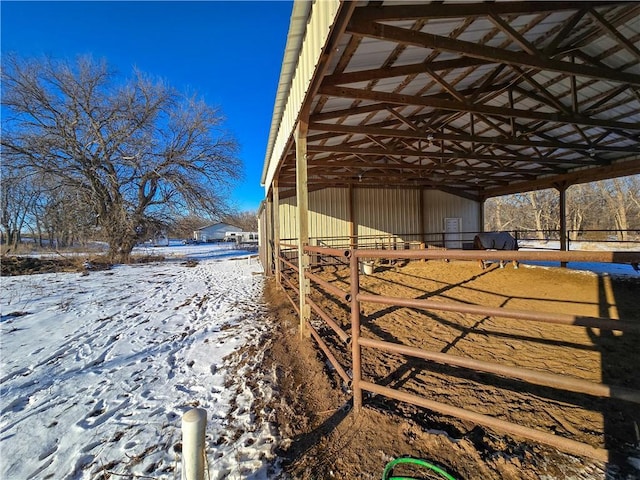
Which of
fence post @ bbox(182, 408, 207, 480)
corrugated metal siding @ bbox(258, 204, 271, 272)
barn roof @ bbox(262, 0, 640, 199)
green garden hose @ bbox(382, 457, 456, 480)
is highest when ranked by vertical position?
barn roof @ bbox(262, 0, 640, 199)

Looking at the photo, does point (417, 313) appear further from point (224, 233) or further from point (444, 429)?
point (224, 233)

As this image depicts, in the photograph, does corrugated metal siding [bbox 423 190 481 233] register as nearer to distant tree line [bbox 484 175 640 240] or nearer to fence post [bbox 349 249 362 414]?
fence post [bbox 349 249 362 414]

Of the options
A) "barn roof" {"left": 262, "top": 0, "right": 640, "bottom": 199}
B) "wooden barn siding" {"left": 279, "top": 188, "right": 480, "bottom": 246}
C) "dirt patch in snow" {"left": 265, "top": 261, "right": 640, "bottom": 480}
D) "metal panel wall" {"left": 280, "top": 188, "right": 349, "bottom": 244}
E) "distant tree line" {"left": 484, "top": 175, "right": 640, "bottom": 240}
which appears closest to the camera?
"dirt patch in snow" {"left": 265, "top": 261, "right": 640, "bottom": 480}

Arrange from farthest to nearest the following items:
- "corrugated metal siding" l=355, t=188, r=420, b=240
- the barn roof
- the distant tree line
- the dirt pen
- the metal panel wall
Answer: the distant tree line → "corrugated metal siding" l=355, t=188, r=420, b=240 → the metal panel wall → the barn roof → the dirt pen

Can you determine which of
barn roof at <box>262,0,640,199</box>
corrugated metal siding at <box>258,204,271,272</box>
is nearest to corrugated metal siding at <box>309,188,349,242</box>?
corrugated metal siding at <box>258,204,271,272</box>

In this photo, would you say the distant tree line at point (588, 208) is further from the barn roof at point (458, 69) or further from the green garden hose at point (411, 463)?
the green garden hose at point (411, 463)

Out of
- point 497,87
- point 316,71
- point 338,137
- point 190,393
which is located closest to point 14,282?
point 190,393

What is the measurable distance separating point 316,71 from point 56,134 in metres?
19.4

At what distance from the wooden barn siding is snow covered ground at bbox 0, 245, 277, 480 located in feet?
22.4

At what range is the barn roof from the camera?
279 cm

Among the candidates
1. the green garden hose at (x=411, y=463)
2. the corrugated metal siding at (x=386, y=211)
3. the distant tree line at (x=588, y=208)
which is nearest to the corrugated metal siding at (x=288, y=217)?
the corrugated metal siding at (x=386, y=211)

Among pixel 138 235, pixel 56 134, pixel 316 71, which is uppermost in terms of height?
pixel 56 134

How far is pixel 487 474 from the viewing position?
5.28ft

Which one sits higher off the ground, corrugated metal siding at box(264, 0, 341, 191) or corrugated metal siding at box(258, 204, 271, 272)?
corrugated metal siding at box(264, 0, 341, 191)
